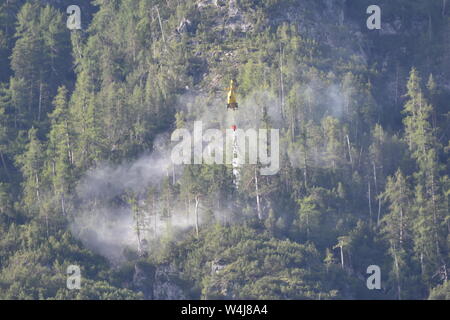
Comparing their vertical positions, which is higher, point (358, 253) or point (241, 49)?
point (241, 49)

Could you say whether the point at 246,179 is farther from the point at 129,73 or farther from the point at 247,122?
the point at 129,73

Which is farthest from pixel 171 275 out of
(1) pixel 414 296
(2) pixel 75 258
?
(1) pixel 414 296

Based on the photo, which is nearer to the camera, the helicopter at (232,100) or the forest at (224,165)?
the forest at (224,165)

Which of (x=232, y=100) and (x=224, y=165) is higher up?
(x=232, y=100)

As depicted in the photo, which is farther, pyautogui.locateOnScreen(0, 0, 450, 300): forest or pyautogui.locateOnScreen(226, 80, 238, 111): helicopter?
pyautogui.locateOnScreen(226, 80, 238, 111): helicopter

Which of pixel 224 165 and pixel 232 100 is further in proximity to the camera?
pixel 232 100
